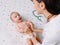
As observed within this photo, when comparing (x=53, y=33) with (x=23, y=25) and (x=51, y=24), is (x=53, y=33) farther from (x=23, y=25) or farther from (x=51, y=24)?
(x=23, y=25)

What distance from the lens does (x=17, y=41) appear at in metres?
1.08

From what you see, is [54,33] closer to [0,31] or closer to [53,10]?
[53,10]

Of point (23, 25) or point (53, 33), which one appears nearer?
point (53, 33)

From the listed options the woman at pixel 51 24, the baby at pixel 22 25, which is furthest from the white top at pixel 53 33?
the baby at pixel 22 25

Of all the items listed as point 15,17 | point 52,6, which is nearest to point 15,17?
point 15,17

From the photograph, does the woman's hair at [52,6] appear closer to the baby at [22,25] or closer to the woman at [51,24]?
the woman at [51,24]

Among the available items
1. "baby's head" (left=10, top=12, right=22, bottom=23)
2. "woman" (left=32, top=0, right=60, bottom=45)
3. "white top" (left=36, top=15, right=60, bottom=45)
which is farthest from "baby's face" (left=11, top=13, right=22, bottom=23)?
"white top" (left=36, top=15, right=60, bottom=45)

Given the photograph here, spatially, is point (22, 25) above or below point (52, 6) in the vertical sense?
below

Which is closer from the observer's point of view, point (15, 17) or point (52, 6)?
point (52, 6)

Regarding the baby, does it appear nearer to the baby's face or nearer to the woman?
the baby's face

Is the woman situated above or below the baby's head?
above

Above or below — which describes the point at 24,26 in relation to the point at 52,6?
below

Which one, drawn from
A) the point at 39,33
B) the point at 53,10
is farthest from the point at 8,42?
the point at 53,10

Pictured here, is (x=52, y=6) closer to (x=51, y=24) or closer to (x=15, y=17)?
(x=51, y=24)
